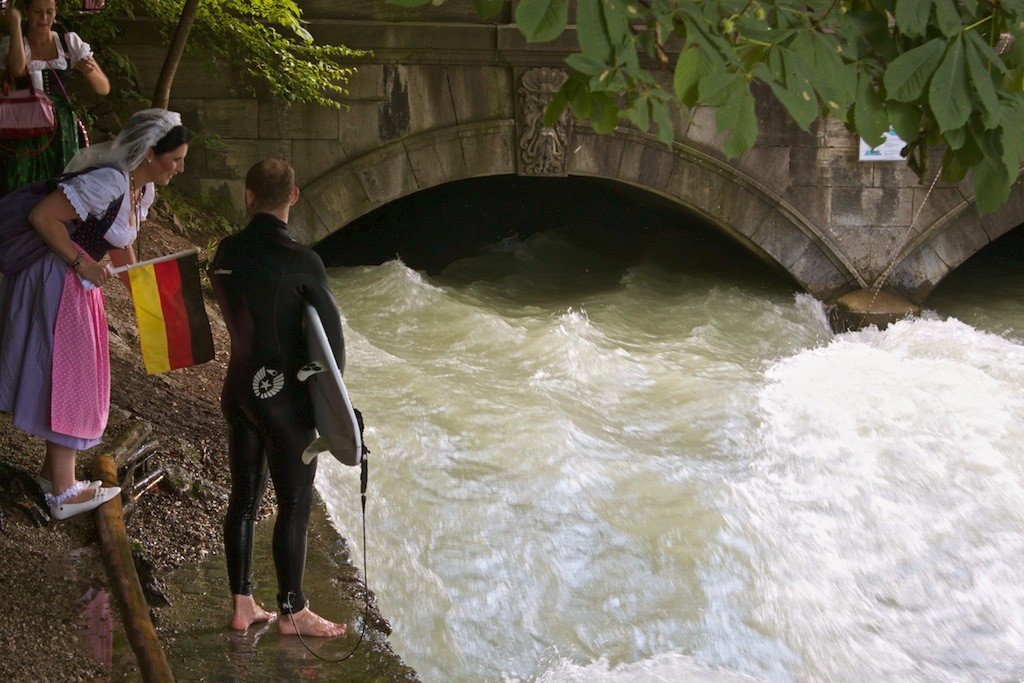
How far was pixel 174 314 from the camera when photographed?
3.96 metres

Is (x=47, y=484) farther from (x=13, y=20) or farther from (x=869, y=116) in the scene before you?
(x=869, y=116)

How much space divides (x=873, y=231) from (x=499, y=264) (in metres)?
3.82

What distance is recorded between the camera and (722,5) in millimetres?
2824

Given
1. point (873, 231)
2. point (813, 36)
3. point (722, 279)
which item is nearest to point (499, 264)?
point (722, 279)

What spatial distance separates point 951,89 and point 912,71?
10 cm

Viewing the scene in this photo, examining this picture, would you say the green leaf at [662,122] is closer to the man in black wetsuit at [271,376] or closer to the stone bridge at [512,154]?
the man in black wetsuit at [271,376]

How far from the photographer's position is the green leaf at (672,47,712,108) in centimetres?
251

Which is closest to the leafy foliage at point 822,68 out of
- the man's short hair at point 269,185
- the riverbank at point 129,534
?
the man's short hair at point 269,185

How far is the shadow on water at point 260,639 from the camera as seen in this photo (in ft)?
11.2

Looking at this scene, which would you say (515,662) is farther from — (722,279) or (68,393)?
(722,279)

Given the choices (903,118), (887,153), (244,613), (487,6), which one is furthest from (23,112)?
(887,153)

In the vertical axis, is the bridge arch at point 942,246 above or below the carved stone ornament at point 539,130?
below

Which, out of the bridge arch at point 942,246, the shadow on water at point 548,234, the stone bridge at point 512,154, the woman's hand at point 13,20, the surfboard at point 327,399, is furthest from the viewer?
the shadow on water at point 548,234

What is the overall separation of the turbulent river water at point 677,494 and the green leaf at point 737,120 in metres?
2.38
